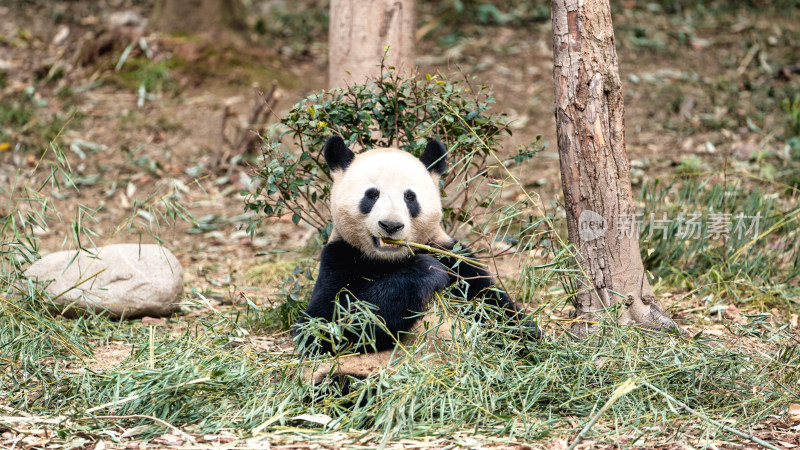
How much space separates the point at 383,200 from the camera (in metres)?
3.48

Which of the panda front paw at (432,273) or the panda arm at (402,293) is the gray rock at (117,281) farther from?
the panda front paw at (432,273)

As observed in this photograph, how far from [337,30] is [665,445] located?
388 centimetres

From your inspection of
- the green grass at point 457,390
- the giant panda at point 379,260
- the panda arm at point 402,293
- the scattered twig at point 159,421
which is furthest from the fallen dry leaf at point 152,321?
the panda arm at point 402,293

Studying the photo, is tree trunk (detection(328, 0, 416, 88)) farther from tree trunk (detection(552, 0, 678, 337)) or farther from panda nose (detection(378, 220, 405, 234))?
panda nose (detection(378, 220, 405, 234))

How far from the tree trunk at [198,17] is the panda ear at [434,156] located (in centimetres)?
646

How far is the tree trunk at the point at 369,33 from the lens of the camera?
221 inches

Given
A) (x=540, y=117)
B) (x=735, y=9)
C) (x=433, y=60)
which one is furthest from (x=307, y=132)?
(x=735, y=9)

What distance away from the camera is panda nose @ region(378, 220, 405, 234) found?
3.38m

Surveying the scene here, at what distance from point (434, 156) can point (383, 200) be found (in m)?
0.47

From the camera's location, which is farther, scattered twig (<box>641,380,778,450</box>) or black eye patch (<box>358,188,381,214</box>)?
black eye patch (<box>358,188,381,214</box>)

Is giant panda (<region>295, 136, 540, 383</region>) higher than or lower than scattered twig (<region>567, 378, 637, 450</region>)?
higher

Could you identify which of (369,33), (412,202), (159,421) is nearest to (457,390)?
(412,202)

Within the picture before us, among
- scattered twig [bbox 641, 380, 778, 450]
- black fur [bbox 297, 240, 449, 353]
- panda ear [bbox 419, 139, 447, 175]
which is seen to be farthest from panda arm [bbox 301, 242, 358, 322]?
scattered twig [bbox 641, 380, 778, 450]

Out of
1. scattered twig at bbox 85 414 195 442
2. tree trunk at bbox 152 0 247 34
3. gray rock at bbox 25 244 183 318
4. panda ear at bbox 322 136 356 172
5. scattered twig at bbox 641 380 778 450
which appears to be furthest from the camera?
tree trunk at bbox 152 0 247 34
